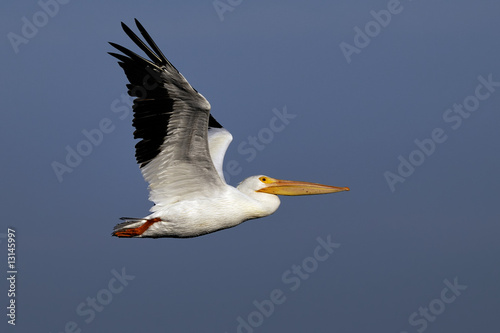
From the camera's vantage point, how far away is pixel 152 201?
13.6 m

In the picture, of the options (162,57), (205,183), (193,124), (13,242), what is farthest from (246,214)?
(13,242)

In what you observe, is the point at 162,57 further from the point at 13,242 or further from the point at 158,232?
the point at 13,242

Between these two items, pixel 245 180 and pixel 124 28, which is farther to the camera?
pixel 245 180

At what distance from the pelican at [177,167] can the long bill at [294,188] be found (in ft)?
0.05

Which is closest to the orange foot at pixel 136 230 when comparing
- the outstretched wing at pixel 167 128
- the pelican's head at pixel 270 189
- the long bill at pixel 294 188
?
the outstretched wing at pixel 167 128

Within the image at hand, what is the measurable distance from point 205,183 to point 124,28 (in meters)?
2.62

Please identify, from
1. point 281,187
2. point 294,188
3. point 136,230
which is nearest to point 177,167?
point 136,230

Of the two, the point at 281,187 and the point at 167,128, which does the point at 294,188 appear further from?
the point at 167,128

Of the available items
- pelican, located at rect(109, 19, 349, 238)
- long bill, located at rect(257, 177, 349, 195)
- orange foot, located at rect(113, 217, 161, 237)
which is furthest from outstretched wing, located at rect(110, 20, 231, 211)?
long bill, located at rect(257, 177, 349, 195)

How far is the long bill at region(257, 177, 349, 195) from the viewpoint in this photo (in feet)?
45.9

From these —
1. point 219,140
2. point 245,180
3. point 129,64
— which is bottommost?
point 245,180

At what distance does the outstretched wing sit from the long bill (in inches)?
31.5

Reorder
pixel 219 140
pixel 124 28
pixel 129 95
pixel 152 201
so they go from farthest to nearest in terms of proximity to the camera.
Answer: pixel 219 140 < pixel 152 201 < pixel 129 95 < pixel 124 28

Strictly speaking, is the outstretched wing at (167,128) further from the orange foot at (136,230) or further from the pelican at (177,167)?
the orange foot at (136,230)
